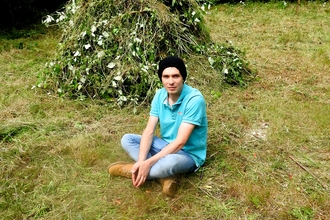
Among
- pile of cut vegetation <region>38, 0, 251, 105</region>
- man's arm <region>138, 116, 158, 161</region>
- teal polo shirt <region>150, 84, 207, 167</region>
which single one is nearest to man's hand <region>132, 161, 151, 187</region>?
man's arm <region>138, 116, 158, 161</region>

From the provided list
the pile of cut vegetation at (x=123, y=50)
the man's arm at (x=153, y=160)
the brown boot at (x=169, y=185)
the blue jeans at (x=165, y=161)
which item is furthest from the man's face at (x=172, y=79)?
the pile of cut vegetation at (x=123, y=50)

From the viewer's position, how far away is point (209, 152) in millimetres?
2947

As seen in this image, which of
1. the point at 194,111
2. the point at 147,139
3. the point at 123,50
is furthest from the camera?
the point at 123,50

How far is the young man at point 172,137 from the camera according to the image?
2.37m

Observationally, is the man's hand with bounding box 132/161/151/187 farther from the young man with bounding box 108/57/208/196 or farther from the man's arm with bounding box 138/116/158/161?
the man's arm with bounding box 138/116/158/161

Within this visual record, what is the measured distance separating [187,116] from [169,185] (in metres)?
0.50

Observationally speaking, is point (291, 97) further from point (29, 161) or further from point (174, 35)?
point (29, 161)

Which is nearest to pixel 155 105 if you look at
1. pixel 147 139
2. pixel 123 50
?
pixel 147 139

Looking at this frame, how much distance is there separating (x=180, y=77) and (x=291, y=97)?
2.13 metres

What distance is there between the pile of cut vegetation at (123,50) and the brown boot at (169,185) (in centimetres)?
148

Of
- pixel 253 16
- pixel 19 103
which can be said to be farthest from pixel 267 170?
pixel 253 16

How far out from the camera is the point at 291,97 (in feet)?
13.2

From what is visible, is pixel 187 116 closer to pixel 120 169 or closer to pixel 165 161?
pixel 165 161

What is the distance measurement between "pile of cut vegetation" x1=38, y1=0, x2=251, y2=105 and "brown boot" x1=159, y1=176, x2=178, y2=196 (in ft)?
4.86
